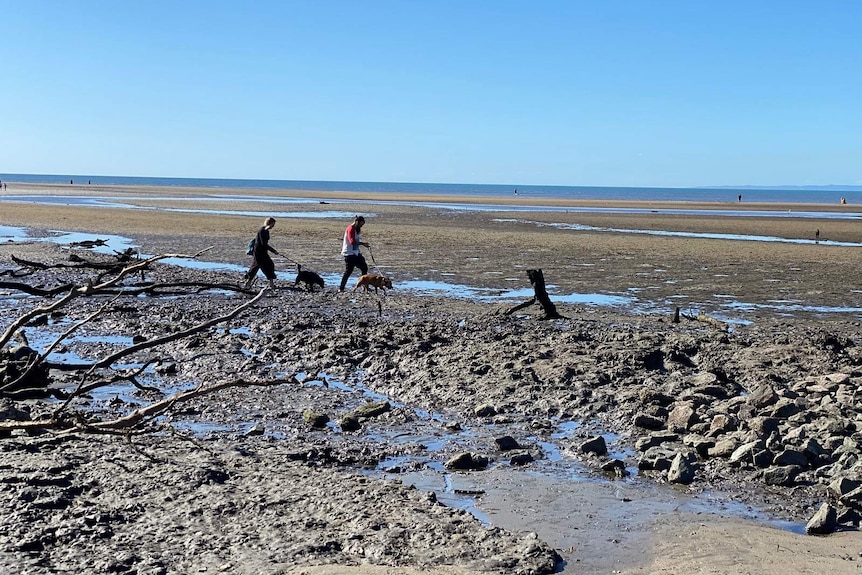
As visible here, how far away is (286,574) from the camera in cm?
488

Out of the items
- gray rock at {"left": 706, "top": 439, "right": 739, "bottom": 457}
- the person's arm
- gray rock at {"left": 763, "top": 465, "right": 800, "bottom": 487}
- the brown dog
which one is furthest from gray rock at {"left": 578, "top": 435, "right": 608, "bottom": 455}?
the person's arm

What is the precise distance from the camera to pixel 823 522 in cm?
581

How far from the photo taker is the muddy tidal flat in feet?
17.2

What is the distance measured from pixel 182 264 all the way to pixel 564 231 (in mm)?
20325

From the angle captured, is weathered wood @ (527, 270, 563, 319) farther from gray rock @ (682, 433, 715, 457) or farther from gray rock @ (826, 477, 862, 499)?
gray rock @ (826, 477, 862, 499)

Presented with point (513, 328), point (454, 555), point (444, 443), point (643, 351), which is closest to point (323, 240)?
point (513, 328)

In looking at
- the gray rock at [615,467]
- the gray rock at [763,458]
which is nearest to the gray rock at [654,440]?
the gray rock at [615,467]

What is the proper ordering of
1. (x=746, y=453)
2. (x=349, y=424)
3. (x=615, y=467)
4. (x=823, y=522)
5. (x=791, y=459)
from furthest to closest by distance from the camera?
(x=349, y=424), (x=746, y=453), (x=615, y=467), (x=791, y=459), (x=823, y=522)

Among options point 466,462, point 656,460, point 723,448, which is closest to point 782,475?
point 723,448

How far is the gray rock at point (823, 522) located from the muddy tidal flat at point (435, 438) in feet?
0.06

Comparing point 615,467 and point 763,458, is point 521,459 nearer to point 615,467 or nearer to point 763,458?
point 615,467

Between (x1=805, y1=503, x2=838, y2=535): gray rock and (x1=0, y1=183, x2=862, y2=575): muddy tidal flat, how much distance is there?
0.02 metres

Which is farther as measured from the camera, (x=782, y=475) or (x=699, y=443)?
(x=699, y=443)

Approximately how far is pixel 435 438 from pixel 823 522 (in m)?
3.35
